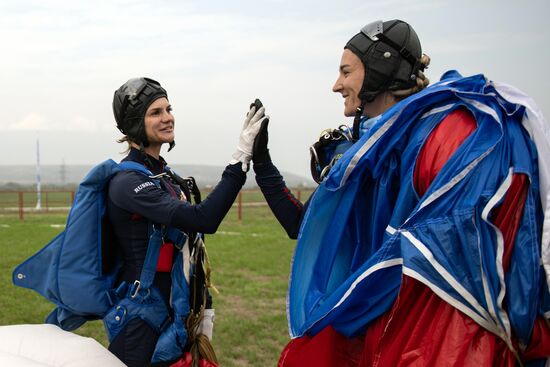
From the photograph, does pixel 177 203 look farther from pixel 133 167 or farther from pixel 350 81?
pixel 350 81

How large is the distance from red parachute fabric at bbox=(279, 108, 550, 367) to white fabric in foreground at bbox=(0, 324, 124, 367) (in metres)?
1.48

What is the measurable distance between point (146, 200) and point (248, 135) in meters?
0.64

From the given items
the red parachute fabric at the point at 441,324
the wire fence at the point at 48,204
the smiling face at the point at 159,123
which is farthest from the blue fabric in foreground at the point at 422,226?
the wire fence at the point at 48,204

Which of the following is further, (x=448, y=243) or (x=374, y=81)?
(x=374, y=81)

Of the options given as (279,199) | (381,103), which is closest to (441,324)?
→ (381,103)

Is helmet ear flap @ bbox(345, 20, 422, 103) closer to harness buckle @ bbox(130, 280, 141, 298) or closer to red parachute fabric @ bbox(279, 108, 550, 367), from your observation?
red parachute fabric @ bbox(279, 108, 550, 367)

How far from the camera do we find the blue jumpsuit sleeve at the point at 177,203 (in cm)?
269

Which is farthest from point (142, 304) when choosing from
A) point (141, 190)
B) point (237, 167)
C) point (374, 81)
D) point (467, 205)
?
point (467, 205)

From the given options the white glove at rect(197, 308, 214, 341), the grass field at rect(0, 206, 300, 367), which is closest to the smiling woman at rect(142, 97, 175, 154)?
the white glove at rect(197, 308, 214, 341)

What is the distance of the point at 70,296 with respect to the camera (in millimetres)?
2748

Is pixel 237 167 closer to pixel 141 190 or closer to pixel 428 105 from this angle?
pixel 141 190

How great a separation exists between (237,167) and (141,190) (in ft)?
1.72

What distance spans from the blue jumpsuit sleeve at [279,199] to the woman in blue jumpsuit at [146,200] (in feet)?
0.42

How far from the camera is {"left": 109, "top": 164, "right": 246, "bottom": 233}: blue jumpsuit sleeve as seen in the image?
2.69 meters
